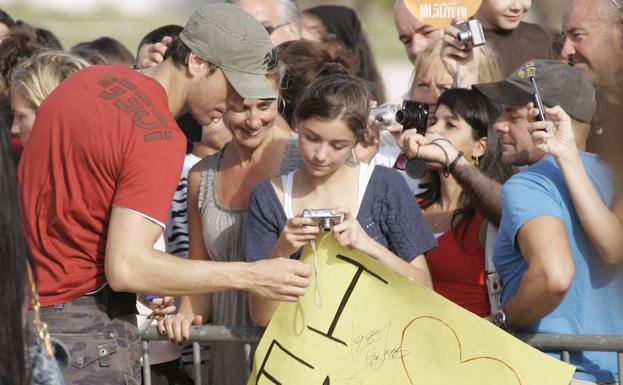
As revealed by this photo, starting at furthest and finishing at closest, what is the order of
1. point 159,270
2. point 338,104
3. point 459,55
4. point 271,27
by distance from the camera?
1. point 271,27
2. point 459,55
3. point 338,104
4. point 159,270

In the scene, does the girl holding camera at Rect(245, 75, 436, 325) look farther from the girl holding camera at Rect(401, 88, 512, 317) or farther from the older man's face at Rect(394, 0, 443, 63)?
the older man's face at Rect(394, 0, 443, 63)

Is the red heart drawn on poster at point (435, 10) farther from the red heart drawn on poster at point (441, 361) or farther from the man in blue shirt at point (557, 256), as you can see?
the red heart drawn on poster at point (441, 361)

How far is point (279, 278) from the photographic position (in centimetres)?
420

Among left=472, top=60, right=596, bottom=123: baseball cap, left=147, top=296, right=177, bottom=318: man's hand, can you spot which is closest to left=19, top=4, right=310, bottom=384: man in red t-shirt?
left=147, top=296, right=177, bottom=318: man's hand

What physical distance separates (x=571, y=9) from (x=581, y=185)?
5.04 feet

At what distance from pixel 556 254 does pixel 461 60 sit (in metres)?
1.78

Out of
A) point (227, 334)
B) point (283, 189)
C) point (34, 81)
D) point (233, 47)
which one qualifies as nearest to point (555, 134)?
point (283, 189)

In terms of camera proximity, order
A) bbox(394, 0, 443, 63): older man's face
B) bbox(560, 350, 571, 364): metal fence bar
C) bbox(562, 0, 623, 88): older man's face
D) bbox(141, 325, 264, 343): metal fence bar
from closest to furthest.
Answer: bbox(560, 350, 571, 364): metal fence bar → bbox(141, 325, 264, 343): metal fence bar → bbox(562, 0, 623, 88): older man's face → bbox(394, 0, 443, 63): older man's face

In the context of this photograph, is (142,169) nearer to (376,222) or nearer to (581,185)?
(376,222)

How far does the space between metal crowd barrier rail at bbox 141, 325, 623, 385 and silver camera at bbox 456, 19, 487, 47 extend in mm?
1641

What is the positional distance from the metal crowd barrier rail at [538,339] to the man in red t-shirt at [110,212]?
384mm

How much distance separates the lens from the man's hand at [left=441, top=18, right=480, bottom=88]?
5.65 metres

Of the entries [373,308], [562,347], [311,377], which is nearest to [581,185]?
[562,347]

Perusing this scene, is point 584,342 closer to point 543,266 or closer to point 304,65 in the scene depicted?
point 543,266
